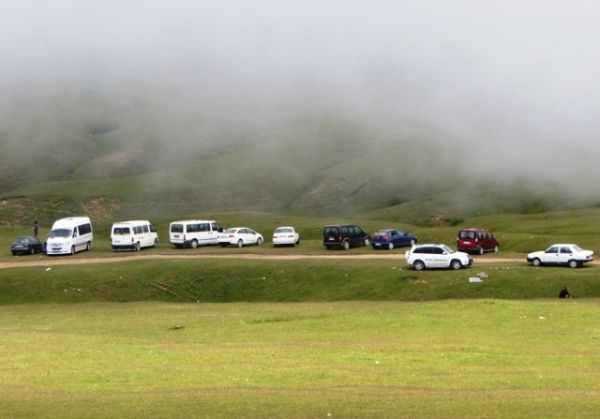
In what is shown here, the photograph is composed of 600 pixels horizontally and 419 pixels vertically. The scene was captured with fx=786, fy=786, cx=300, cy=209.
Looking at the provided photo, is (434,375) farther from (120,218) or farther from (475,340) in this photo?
(120,218)

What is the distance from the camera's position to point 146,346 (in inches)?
1396

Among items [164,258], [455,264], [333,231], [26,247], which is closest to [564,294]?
[455,264]

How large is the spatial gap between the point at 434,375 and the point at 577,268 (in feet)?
142

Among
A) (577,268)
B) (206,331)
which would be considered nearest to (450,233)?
(577,268)

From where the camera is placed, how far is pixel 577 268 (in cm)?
6588

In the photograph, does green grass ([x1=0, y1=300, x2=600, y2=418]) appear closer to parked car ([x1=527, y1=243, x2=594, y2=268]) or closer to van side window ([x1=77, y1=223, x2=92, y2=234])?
parked car ([x1=527, y1=243, x2=594, y2=268])

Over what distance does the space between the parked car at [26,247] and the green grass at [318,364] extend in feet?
137

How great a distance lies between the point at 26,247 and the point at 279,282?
1472 inches

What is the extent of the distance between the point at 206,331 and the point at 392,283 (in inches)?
896

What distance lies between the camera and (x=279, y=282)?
66.3 m

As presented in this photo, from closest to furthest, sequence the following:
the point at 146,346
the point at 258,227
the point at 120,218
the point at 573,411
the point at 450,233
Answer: the point at 573,411, the point at 146,346, the point at 450,233, the point at 258,227, the point at 120,218

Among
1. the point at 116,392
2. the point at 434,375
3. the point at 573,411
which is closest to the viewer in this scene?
the point at 573,411

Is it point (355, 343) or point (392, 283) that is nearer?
point (355, 343)

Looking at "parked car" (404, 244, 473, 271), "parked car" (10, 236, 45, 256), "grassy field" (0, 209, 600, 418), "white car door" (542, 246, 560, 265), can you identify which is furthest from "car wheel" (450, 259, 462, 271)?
"parked car" (10, 236, 45, 256)
